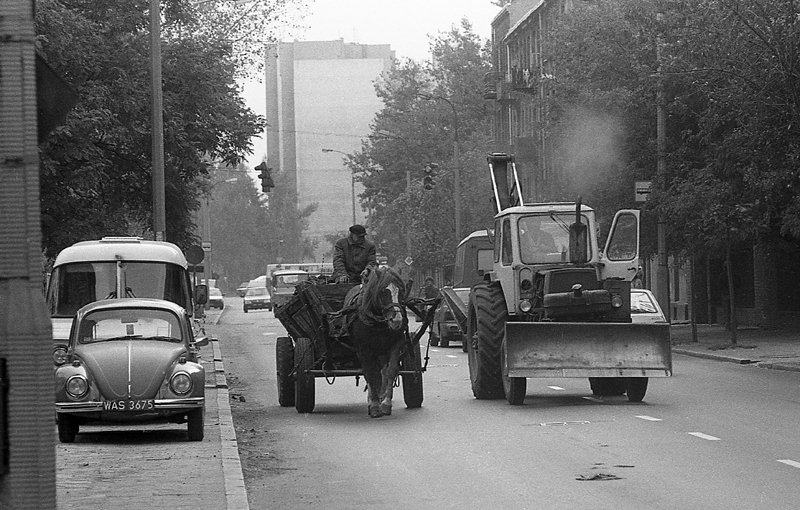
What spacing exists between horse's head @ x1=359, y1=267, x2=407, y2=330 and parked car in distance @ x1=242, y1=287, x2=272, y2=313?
6430 cm

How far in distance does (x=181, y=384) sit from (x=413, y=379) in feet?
15.8

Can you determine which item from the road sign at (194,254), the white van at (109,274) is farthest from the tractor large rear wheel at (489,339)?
the road sign at (194,254)

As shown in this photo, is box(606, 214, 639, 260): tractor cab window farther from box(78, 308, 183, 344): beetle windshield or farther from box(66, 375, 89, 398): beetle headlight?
box(66, 375, 89, 398): beetle headlight

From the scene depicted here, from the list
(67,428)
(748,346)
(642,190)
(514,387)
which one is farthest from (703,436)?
(642,190)

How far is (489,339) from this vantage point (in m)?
19.2

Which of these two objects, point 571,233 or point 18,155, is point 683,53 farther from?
point 18,155

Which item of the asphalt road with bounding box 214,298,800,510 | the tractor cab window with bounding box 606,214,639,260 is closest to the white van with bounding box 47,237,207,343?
the asphalt road with bounding box 214,298,800,510

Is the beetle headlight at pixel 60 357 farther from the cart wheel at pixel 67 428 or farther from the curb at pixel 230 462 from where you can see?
the curb at pixel 230 462

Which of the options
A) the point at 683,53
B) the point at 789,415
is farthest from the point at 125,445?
the point at 683,53

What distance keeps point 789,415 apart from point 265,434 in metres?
6.01

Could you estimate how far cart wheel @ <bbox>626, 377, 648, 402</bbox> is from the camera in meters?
18.9

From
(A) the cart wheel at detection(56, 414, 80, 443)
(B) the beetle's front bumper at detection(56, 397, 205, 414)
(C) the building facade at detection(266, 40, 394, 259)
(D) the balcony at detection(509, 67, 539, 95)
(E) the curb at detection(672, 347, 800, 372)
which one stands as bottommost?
(E) the curb at detection(672, 347, 800, 372)

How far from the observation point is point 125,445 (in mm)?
14289

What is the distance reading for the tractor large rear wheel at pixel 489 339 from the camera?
63.0 feet
